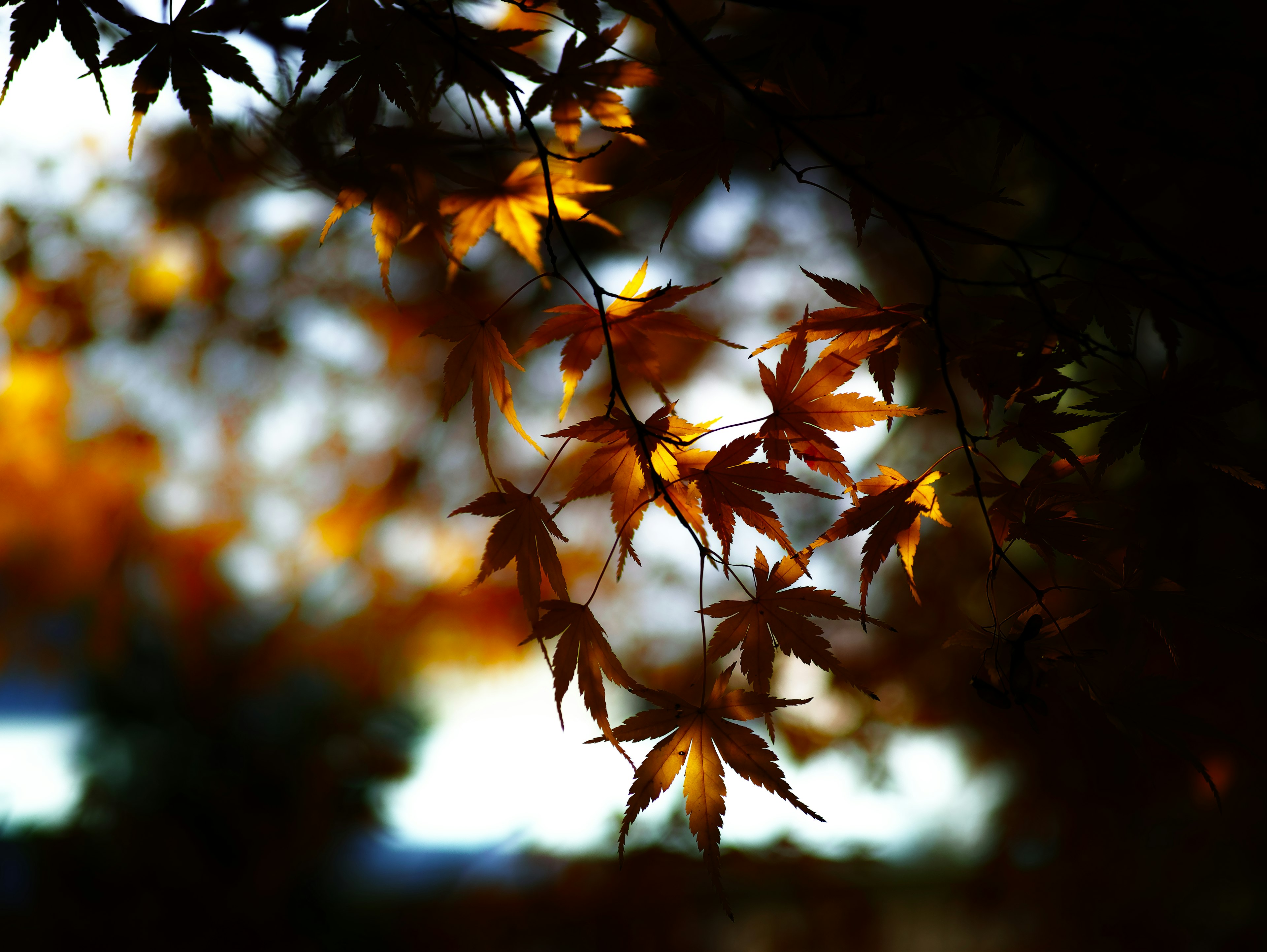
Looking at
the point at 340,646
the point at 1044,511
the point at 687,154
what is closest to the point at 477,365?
the point at 687,154

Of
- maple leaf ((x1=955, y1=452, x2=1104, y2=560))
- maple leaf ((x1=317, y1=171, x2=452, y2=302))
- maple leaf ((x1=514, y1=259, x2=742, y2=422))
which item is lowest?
maple leaf ((x1=955, y1=452, x2=1104, y2=560))

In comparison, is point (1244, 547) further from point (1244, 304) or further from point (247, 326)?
point (247, 326)

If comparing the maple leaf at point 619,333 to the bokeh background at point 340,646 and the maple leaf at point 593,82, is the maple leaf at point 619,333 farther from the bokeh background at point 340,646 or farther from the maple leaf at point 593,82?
the bokeh background at point 340,646

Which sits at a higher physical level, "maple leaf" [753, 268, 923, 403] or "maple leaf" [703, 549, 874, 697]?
"maple leaf" [753, 268, 923, 403]

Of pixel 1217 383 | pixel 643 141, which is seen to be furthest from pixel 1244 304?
pixel 643 141

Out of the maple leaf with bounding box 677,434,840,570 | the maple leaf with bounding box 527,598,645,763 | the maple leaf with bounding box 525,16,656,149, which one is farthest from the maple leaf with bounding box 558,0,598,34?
the maple leaf with bounding box 527,598,645,763

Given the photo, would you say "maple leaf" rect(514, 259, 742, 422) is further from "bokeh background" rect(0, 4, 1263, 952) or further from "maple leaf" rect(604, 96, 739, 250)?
"bokeh background" rect(0, 4, 1263, 952)

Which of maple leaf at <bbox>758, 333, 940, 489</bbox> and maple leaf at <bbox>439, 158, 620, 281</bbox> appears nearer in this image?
maple leaf at <bbox>758, 333, 940, 489</bbox>

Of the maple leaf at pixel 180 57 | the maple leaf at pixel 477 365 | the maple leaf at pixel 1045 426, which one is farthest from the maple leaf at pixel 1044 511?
the maple leaf at pixel 180 57
